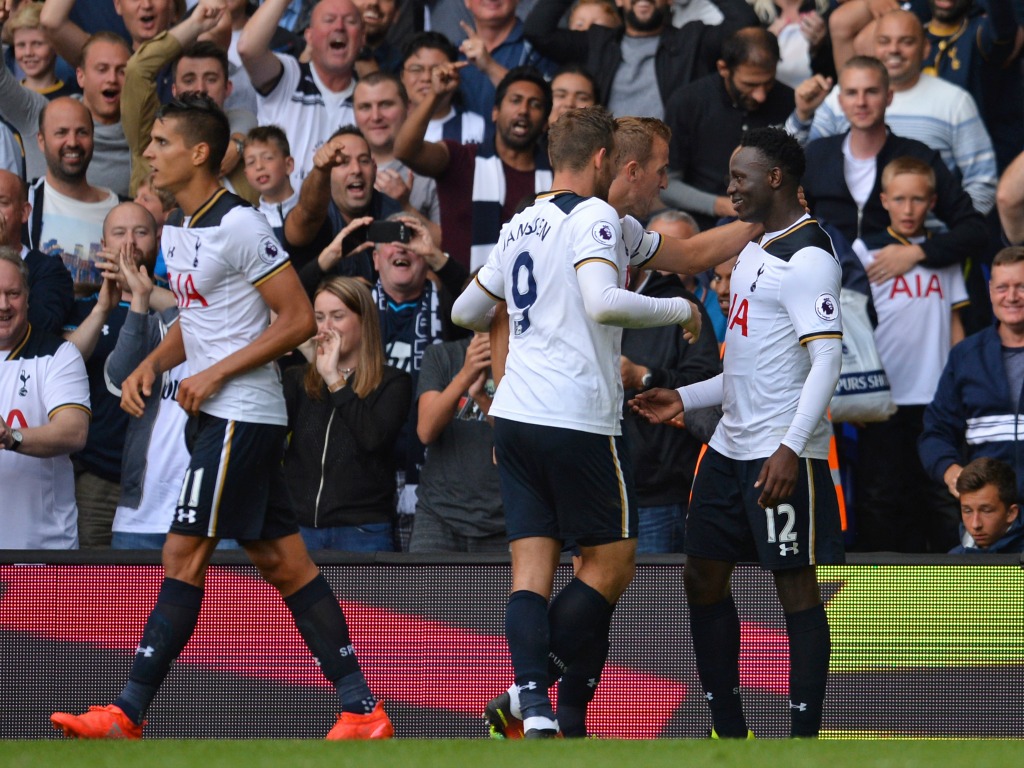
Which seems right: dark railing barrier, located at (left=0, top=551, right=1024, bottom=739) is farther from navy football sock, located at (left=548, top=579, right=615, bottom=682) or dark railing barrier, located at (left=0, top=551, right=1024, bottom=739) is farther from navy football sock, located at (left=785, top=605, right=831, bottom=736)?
navy football sock, located at (left=548, top=579, right=615, bottom=682)

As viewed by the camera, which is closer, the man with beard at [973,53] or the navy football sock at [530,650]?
the navy football sock at [530,650]

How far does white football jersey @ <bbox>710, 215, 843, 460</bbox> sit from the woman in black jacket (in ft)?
8.31

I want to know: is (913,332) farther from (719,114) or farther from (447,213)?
(447,213)

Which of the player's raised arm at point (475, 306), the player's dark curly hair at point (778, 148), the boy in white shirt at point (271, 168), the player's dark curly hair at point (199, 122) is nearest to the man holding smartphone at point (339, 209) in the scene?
the boy in white shirt at point (271, 168)

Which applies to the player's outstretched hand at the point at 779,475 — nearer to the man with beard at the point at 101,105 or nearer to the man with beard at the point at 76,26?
the man with beard at the point at 101,105

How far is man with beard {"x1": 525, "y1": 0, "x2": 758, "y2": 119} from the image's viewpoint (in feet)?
32.0

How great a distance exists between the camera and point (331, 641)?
5.87 m

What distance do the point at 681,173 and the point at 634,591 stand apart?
3541mm

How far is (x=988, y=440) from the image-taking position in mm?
7531

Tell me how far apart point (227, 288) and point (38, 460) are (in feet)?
6.09


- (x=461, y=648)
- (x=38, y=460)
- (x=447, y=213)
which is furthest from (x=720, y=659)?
(x=447, y=213)

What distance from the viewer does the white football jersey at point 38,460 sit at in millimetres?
7164

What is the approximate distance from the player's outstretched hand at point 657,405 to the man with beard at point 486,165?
3.27 metres

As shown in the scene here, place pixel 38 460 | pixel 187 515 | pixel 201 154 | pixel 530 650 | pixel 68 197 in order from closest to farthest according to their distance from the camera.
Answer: pixel 530 650 < pixel 187 515 < pixel 201 154 < pixel 38 460 < pixel 68 197
